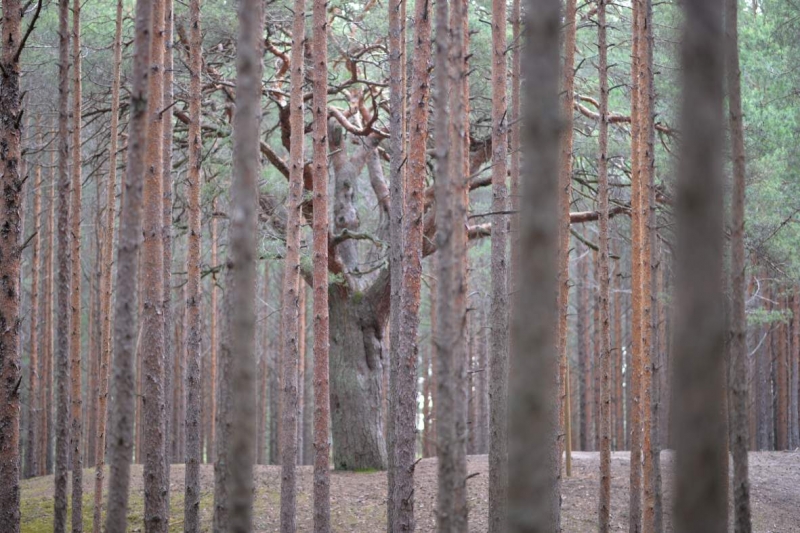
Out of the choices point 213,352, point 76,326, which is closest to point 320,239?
point 76,326

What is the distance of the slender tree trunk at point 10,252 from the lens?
7.41m

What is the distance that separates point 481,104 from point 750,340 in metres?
16.7

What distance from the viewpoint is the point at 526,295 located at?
153 inches

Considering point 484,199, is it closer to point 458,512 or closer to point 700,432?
point 458,512

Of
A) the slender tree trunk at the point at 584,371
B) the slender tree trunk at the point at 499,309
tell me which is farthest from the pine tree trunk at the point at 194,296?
the slender tree trunk at the point at 584,371

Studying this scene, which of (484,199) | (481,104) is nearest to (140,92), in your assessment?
(481,104)

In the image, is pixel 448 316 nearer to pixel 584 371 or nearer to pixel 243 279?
pixel 243 279

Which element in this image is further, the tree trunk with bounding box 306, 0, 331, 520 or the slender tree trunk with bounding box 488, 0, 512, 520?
the tree trunk with bounding box 306, 0, 331, 520

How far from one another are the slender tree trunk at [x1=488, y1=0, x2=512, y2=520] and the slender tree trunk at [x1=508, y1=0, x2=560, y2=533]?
4.54m

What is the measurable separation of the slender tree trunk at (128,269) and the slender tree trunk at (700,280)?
154 inches

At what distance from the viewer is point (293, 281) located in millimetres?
8695

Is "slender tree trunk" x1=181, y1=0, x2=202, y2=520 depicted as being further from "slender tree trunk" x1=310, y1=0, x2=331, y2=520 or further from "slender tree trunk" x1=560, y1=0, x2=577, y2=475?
"slender tree trunk" x1=560, y1=0, x2=577, y2=475

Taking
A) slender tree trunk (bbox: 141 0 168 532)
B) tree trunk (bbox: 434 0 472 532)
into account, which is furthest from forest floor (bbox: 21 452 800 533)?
tree trunk (bbox: 434 0 472 532)

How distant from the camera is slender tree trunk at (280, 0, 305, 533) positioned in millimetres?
8602
